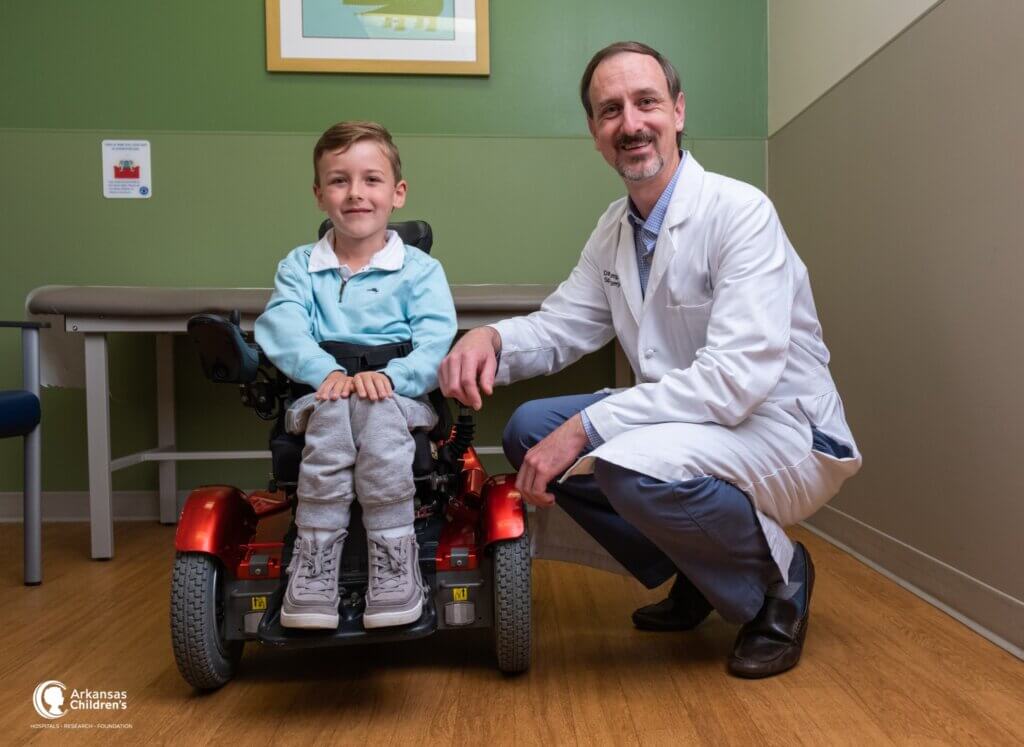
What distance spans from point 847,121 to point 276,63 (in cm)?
185

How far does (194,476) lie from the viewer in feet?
10.2

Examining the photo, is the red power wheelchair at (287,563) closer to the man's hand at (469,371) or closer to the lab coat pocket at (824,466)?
the man's hand at (469,371)

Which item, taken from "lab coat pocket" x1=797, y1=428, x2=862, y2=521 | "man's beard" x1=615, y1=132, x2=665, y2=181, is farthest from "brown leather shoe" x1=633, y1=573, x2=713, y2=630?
"man's beard" x1=615, y1=132, x2=665, y2=181

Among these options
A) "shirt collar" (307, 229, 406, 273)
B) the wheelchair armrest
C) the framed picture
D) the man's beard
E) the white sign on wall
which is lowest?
the wheelchair armrest

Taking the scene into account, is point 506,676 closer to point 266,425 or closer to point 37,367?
point 37,367

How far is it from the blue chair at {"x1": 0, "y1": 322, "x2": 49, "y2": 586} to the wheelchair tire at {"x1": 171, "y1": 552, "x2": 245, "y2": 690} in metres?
0.95

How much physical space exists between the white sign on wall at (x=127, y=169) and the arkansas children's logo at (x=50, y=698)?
1.93 metres

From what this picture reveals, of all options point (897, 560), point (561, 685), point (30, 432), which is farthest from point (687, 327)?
point (30, 432)

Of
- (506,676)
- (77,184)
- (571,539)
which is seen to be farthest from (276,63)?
(506,676)

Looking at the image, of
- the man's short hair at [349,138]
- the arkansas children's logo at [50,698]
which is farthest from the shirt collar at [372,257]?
the arkansas children's logo at [50,698]

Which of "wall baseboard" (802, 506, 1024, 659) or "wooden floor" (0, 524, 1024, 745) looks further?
"wall baseboard" (802, 506, 1024, 659)

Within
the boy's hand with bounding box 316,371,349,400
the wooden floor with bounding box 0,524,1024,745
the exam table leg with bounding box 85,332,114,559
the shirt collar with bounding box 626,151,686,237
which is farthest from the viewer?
the exam table leg with bounding box 85,332,114,559

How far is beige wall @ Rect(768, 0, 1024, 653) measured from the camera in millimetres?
1677

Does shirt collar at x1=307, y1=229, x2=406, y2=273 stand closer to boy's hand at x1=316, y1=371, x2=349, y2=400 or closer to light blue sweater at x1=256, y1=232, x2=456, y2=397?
light blue sweater at x1=256, y1=232, x2=456, y2=397
